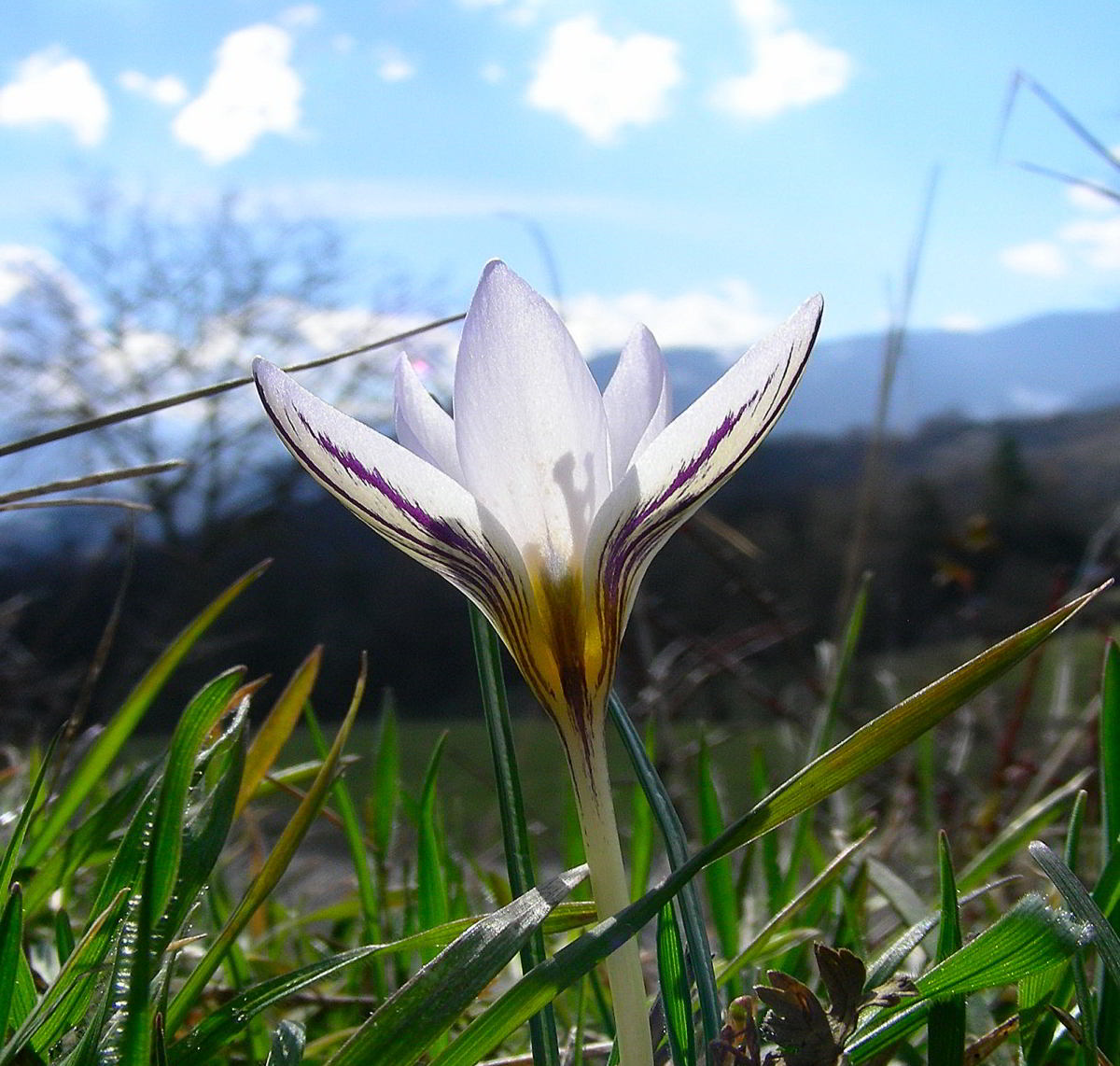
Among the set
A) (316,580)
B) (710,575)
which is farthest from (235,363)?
(710,575)

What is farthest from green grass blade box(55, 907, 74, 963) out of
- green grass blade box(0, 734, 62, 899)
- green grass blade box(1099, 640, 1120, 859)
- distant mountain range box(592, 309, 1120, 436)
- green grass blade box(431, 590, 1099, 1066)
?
distant mountain range box(592, 309, 1120, 436)

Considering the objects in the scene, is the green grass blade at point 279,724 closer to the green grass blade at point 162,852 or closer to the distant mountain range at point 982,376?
the green grass blade at point 162,852

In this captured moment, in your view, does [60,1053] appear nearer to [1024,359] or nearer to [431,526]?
[431,526]

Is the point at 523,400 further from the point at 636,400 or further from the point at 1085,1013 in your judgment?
the point at 1085,1013

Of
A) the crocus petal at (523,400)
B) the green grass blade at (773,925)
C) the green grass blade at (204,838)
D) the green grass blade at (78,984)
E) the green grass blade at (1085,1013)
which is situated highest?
the crocus petal at (523,400)

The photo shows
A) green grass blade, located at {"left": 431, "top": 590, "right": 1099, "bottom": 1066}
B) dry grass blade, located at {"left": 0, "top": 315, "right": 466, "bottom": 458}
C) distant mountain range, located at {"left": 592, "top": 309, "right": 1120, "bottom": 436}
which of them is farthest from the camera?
distant mountain range, located at {"left": 592, "top": 309, "right": 1120, "bottom": 436}

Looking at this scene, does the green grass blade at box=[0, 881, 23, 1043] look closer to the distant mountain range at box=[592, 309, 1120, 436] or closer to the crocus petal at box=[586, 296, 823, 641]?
the crocus petal at box=[586, 296, 823, 641]

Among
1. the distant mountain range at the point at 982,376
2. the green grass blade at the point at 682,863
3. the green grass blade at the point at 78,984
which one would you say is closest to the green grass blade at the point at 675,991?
the green grass blade at the point at 682,863
